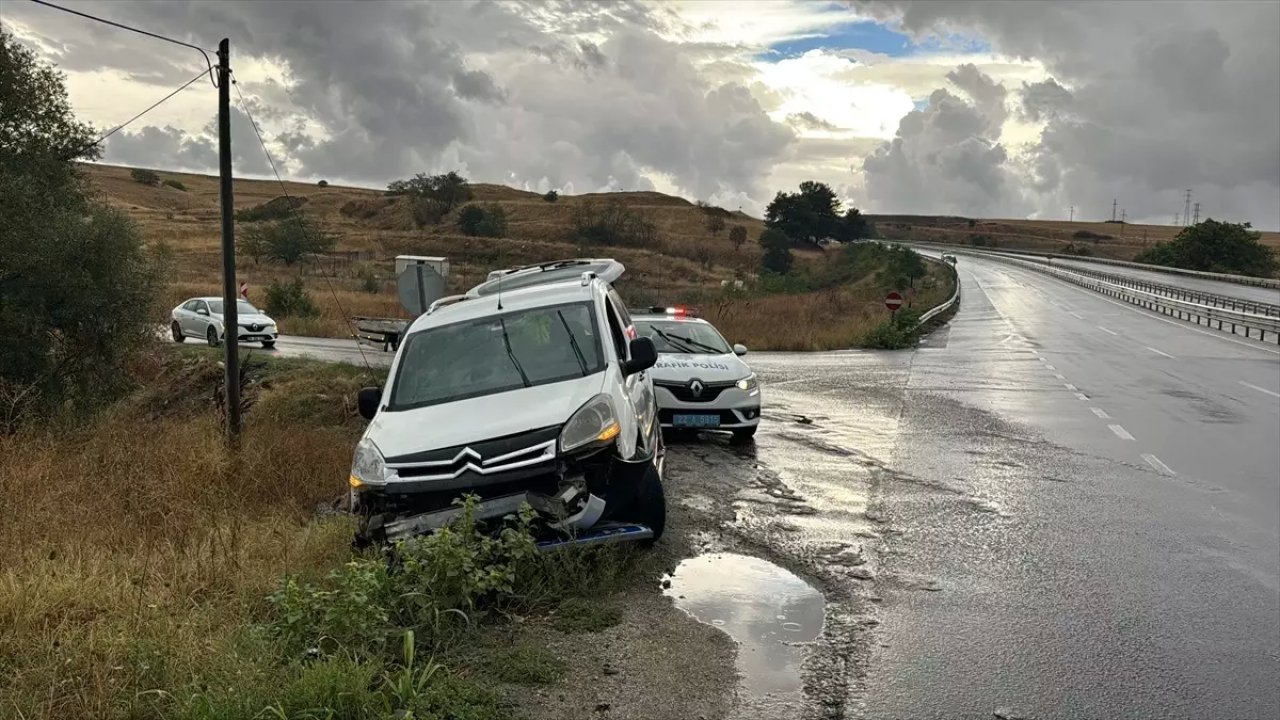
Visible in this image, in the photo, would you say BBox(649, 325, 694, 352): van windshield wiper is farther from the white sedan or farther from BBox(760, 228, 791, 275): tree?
BBox(760, 228, 791, 275): tree

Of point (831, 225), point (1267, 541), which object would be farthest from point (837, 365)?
point (831, 225)

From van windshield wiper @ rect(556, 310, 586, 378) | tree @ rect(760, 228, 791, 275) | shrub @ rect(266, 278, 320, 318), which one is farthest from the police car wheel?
tree @ rect(760, 228, 791, 275)

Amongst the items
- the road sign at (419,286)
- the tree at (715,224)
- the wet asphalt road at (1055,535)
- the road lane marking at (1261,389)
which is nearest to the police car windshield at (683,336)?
the wet asphalt road at (1055,535)

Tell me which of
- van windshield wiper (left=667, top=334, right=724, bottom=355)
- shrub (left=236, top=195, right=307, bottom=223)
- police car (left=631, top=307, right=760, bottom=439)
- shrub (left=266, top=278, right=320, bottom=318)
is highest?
shrub (left=236, top=195, right=307, bottom=223)

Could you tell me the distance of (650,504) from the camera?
6742mm

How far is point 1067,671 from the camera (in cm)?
510

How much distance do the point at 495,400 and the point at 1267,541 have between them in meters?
6.49

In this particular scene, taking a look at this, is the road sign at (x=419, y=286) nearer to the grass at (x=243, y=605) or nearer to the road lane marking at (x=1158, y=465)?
the grass at (x=243, y=605)

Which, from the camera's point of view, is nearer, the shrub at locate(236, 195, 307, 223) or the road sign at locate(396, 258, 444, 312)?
the road sign at locate(396, 258, 444, 312)

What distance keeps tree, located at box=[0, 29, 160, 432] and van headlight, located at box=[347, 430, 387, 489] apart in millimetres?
13020

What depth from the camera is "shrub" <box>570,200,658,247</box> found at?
328 feet

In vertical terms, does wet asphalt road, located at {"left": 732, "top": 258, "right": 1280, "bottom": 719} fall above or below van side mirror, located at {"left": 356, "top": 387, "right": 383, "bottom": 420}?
below

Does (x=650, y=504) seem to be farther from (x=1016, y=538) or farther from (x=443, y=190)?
(x=443, y=190)

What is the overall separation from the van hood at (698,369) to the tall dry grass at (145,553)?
4.12 m
